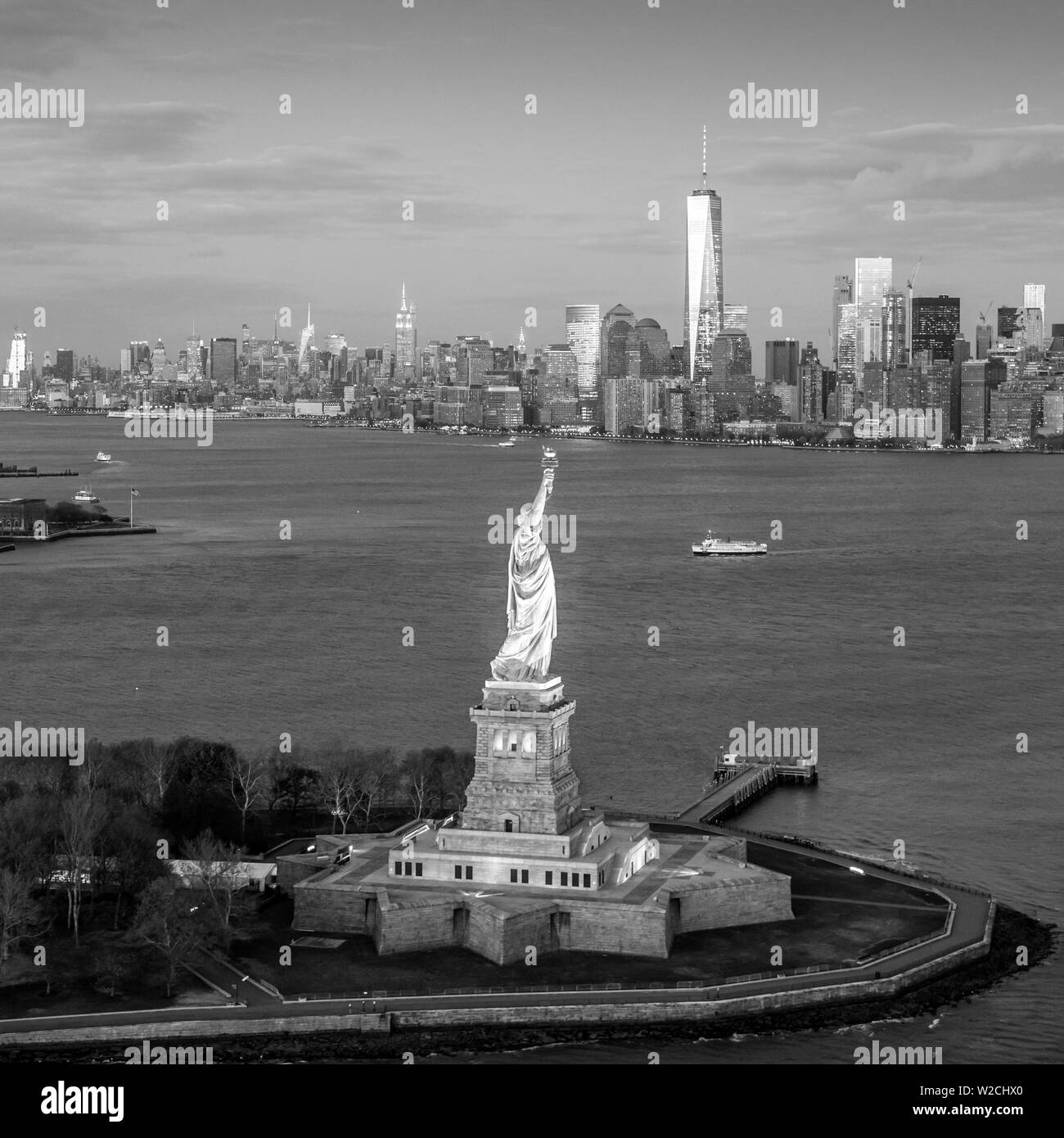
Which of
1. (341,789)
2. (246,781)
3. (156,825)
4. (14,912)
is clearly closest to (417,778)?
(341,789)

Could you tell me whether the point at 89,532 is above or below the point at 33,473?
below

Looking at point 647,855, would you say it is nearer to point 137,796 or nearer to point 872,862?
point 872,862

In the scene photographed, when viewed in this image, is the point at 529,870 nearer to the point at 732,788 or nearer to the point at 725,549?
the point at 732,788

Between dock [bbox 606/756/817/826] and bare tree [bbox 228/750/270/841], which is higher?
bare tree [bbox 228/750/270/841]

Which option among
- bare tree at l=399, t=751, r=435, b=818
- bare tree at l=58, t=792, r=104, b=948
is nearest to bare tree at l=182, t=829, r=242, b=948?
bare tree at l=58, t=792, r=104, b=948

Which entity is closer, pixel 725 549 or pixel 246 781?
pixel 246 781

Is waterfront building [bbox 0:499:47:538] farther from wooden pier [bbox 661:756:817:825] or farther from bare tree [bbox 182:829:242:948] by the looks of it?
bare tree [bbox 182:829:242:948]
